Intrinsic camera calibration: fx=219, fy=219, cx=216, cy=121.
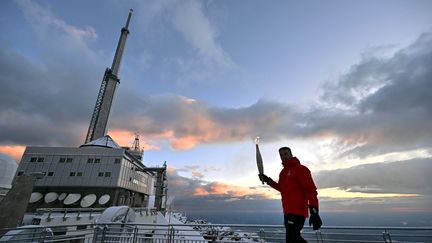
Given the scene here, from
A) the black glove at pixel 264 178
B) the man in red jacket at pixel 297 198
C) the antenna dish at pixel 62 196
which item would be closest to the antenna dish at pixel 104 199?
the antenna dish at pixel 62 196

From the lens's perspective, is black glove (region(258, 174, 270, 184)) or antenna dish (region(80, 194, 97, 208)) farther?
antenna dish (region(80, 194, 97, 208))

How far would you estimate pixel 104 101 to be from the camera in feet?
209

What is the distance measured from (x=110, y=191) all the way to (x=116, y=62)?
145ft

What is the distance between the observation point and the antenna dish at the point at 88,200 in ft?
115

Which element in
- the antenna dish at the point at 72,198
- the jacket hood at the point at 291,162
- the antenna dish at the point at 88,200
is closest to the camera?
the jacket hood at the point at 291,162

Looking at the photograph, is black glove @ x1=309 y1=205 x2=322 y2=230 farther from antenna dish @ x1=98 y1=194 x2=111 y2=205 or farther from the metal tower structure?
the metal tower structure

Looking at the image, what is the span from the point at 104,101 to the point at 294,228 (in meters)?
68.8

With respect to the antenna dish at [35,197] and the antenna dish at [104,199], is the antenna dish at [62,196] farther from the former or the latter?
the antenna dish at [104,199]

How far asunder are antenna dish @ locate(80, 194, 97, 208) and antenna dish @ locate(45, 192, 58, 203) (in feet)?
18.6

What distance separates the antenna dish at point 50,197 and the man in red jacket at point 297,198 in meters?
44.4

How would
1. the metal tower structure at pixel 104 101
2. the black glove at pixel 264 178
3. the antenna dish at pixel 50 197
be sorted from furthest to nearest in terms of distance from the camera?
the metal tower structure at pixel 104 101 < the antenna dish at pixel 50 197 < the black glove at pixel 264 178

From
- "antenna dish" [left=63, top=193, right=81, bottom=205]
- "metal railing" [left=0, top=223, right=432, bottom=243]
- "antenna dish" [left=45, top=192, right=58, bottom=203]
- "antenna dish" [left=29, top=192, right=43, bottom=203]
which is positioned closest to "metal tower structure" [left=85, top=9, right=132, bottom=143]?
"antenna dish" [left=29, top=192, right=43, bottom=203]

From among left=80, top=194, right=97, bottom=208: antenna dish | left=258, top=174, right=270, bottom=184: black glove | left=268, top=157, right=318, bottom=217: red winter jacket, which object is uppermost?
left=80, top=194, right=97, bottom=208: antenna dish

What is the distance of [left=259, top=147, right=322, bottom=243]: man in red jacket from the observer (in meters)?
Answer: 4.39
